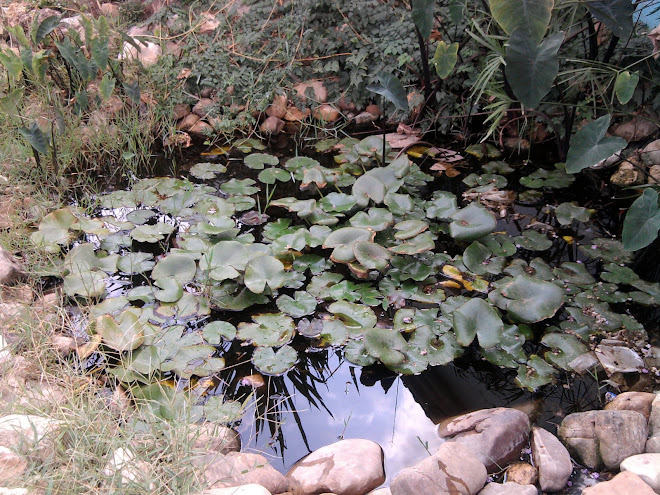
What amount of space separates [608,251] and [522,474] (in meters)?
1.31

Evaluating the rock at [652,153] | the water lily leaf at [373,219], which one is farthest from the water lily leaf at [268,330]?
the rock at [652,153]

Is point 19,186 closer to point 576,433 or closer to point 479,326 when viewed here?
point 479,326

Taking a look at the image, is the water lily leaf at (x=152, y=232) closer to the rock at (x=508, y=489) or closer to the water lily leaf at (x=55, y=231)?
the water lily leaf at (x=55, y=231)

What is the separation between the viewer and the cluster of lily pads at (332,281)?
2059mm

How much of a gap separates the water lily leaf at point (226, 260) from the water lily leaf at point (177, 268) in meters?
0.06

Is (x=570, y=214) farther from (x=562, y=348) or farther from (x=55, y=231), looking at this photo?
(x=55, y=231)

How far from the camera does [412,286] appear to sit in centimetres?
239

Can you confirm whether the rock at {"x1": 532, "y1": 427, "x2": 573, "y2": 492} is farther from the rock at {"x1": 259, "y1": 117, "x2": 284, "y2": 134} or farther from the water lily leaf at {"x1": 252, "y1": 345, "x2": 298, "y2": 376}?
the rock at {"x1": 259, "y1": 117, "x2": 284, "y2": 134}

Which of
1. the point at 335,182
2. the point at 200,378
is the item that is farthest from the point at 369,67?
the point at 200,378

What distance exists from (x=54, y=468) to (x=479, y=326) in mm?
1407

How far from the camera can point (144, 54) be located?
377cm

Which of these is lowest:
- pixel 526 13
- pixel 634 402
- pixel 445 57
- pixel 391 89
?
pixel 634 402

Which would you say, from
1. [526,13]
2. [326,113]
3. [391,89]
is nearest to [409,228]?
[391,89]

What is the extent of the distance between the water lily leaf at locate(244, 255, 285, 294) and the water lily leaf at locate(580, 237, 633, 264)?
1.41 metres
